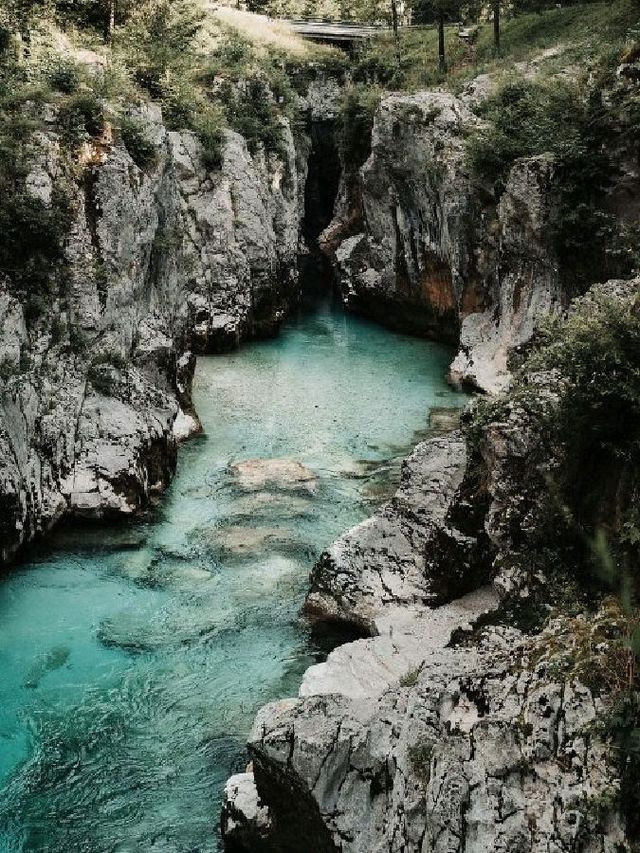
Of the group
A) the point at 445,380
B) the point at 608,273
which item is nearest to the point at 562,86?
the point at 608,273

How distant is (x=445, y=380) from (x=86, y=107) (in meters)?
13.3

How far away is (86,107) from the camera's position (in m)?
17.9

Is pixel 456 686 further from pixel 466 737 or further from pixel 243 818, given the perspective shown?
pixel 243 818

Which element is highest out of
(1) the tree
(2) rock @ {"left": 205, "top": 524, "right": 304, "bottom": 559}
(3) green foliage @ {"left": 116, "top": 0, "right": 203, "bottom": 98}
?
(1) the tree

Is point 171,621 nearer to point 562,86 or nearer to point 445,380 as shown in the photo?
point 445,380

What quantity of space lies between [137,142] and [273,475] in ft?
28.1

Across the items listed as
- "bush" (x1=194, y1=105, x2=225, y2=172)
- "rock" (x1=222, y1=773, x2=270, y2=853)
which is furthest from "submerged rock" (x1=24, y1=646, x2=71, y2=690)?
"bush" (x1=194, y1=105, x2=225, y2=172)

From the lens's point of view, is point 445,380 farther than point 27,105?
Yes

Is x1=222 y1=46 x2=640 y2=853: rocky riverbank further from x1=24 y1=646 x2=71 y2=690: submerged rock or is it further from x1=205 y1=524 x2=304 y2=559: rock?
x1=24 y1=646 x2=71 y2=690: submerged rock

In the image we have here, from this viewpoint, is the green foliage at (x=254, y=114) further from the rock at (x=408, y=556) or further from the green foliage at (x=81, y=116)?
the rock at (x=408, y=556)

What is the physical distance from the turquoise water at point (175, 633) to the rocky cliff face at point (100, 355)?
0.92 m

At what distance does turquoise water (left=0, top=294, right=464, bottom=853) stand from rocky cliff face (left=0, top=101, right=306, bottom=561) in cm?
92

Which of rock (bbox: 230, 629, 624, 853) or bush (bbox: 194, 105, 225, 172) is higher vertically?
bush (bbox: 194, 105, 225, 172)

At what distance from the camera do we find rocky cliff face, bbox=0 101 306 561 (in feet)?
50.0
